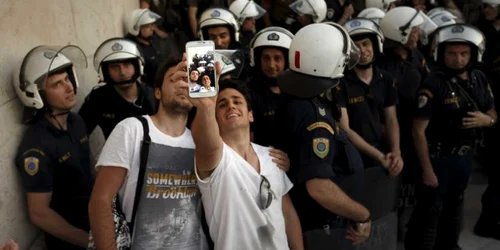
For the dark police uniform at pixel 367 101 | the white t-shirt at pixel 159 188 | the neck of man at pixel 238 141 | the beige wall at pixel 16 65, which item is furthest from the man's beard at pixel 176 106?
the dark police uniform at pixel 367 101

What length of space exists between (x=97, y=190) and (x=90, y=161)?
46.5 inches

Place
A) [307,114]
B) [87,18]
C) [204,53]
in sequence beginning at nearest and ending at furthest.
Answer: [204,53]
[307,114]
[87,18]

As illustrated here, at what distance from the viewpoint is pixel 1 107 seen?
2965mm

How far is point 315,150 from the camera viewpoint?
2537 millimetres

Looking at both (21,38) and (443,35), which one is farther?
(443,35)

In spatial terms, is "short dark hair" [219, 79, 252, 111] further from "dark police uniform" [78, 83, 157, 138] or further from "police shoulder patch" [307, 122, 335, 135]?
"dark police uniform" [78, 83, 157, 138]

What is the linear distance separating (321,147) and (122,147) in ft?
3.11

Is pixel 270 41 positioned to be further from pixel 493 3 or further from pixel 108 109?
pixel 493 3

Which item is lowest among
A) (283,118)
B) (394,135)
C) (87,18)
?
(394,135)

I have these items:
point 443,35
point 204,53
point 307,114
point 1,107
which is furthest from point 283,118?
point 443,35

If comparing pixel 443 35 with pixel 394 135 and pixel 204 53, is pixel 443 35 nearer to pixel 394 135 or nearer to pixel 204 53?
pixel 394 135

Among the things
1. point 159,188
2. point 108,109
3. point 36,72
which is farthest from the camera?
point 108,109

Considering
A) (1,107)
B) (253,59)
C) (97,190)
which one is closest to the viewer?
(97,190)

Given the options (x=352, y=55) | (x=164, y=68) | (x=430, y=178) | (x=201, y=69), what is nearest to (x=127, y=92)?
(x=164, y=68)
